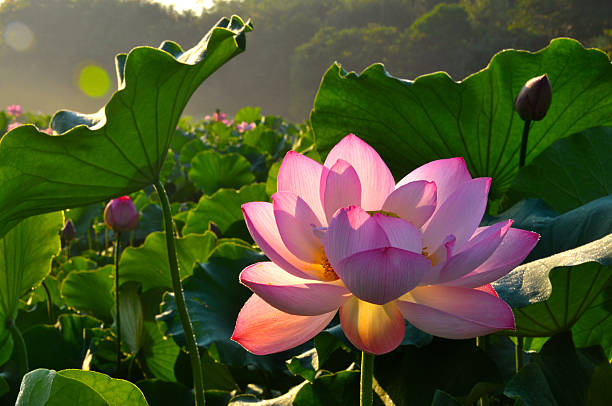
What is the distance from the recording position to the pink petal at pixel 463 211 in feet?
1.28

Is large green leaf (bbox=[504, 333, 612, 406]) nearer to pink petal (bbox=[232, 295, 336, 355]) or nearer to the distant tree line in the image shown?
pink petal (bbox=[232, 295, 336, 355])

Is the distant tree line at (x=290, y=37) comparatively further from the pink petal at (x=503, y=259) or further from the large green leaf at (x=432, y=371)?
the pink petal at (x=503, y=259)

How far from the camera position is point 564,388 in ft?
1.80

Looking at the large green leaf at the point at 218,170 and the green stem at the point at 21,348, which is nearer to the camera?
the green stem at the point at 21,348

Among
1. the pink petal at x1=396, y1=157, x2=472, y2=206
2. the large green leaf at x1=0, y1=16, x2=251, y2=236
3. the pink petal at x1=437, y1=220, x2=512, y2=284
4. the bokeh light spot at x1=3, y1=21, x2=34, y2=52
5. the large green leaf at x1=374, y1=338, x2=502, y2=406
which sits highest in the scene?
the bokeh light spot at x1=3, y1=21, x2=34, y2=52

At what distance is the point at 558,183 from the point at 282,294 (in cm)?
62

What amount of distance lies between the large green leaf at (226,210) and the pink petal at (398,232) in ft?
3.42

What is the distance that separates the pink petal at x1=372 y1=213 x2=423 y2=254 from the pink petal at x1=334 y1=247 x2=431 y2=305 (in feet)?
0.07

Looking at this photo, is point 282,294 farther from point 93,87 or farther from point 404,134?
point 93,87

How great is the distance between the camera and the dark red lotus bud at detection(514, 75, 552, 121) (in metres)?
0.75

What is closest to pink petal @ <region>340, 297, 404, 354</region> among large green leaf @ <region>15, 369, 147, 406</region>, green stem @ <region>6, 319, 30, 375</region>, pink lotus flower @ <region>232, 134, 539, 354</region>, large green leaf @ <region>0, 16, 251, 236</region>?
pink lotus flower @ <region>232, 134, 539, 354</region>

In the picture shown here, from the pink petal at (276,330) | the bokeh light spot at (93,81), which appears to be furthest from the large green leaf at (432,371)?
the bokeh light spot at (93,81)

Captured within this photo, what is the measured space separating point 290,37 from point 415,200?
2782 centimetres

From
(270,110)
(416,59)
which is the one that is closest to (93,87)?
(270,110)
